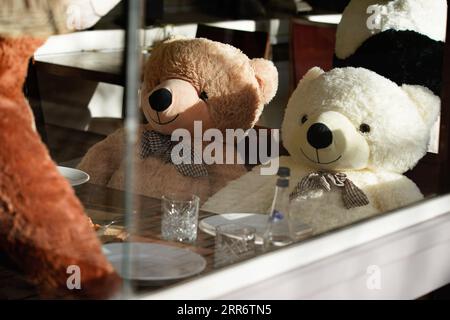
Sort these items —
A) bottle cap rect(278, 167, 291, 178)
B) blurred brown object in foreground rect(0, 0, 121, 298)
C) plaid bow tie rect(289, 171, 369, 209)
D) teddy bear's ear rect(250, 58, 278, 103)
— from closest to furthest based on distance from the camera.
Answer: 1. blurred brown object in foreground rect(0, 0, 121, 298)
2. plaid bow tie rect(289, 171, 369, 209)
3. bottle cap rect(278, 167, 291, 178)
4. teddy bear's ear rect(250, 58, 278, 103)

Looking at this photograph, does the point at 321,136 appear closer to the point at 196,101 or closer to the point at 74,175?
the point at 196,101

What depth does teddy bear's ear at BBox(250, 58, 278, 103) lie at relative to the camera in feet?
7.88

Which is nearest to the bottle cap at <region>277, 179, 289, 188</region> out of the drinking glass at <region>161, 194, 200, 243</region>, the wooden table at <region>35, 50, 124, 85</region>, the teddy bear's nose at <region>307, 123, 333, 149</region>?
the teddy bear's nose at <region>307, 123, 333, 149</region>

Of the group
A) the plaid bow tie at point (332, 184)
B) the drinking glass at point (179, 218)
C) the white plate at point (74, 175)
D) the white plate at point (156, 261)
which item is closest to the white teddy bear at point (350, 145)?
the plaid bow tie at point (332, 184)

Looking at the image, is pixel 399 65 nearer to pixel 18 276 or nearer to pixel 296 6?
pixel 18 276

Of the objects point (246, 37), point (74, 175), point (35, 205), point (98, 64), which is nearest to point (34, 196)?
point (35, 205)

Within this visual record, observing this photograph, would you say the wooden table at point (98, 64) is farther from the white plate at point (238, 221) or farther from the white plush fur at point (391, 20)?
the white plush fur at point (391, 20)

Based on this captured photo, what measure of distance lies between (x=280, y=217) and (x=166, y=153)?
0.52 m

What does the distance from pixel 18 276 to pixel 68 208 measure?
171 mm

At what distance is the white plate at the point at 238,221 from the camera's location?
5.57 ft

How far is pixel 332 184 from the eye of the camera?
2037 mm

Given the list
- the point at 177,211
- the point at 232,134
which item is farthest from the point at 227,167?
the point at 177,211

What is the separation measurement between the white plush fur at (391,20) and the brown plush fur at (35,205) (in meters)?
1.18

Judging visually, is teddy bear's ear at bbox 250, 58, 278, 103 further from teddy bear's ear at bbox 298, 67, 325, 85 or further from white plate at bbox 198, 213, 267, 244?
white plate at bbox 198, 213, 267, 244
